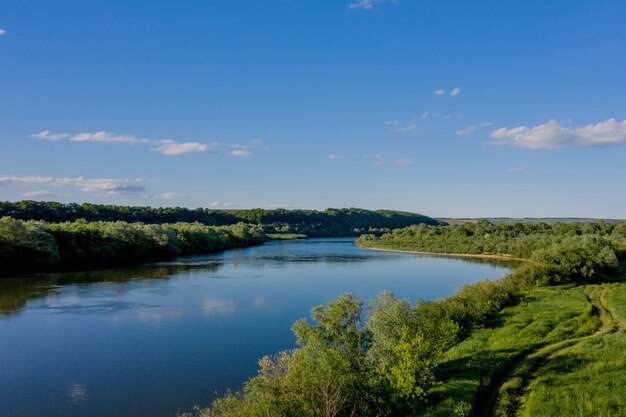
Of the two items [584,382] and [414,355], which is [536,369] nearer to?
[584,382]

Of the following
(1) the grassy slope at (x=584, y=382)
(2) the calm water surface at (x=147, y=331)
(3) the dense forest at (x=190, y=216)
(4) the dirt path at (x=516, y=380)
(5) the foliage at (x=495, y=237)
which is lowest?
(2) the calm water surface at (x=147, y=331)

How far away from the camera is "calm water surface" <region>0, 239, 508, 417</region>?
1897cm

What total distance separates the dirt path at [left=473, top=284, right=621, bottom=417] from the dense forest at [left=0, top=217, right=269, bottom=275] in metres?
51.7

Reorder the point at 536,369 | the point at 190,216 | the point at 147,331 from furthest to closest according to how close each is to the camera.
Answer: the point at 190,216
the point at 147,331
the point at 536,369

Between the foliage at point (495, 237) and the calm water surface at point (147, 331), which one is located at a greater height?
the foliage at point (495, 237)

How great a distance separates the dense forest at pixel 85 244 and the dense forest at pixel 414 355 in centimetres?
4308

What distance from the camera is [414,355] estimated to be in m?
16.8

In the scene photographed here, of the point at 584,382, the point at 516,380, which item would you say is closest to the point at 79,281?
the point at 516,380

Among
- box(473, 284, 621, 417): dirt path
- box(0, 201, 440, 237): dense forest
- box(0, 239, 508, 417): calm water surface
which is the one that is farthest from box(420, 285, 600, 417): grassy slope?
box(0, 201, 440, 237): dense forest

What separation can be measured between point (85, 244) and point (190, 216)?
87.4 m

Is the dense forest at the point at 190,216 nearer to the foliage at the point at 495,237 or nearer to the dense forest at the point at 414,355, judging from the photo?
the foliage at the point at 495,237

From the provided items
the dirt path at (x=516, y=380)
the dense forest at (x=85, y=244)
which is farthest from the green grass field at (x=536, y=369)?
the dense forest at (x=85, y=244)

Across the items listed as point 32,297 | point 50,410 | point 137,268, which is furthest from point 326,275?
point 50,410

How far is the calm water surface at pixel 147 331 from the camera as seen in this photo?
1897cm
